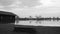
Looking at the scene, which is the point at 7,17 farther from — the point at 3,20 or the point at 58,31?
the point at 58,31

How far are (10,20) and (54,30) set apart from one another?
12059mm

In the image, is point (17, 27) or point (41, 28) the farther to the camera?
point (17, 27)

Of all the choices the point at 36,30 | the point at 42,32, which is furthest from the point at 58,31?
the point at 36,30

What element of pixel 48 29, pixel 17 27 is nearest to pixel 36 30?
pixel 48 29

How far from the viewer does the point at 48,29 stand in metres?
13.5

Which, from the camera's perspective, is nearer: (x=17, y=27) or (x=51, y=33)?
(x=51, y=33)

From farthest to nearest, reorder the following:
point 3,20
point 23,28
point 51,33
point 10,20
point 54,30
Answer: point 10,20 < point 3,20 < point 23,28 < point 54,30 < point 51,33

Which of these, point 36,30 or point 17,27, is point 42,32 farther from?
point 17,27

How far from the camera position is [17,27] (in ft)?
50.5

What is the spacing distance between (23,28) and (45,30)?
14.8 ft

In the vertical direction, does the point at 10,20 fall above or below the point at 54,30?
above

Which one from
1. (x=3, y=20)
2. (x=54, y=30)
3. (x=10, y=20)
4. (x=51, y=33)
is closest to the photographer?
(x=51, y=33)

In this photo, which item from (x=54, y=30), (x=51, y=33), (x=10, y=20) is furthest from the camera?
(x=10, y=20)

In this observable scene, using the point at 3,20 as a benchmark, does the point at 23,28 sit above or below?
below
